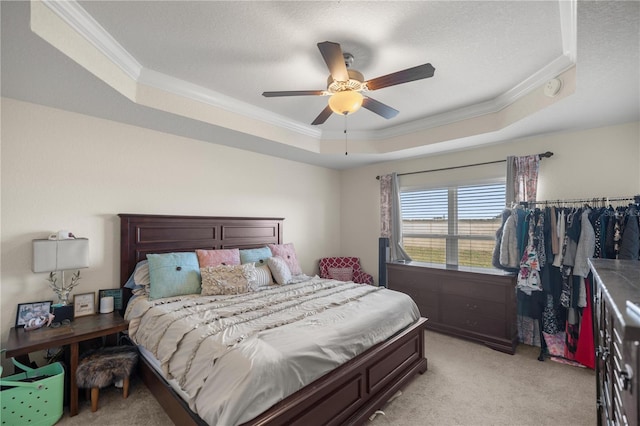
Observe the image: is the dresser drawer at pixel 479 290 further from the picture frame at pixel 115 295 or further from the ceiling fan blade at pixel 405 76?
the picture frame at pixel 115 295

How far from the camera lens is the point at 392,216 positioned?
4605 mm

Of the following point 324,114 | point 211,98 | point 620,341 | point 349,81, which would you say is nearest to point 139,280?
point 211,98

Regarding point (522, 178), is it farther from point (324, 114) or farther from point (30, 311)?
point (30, 311)

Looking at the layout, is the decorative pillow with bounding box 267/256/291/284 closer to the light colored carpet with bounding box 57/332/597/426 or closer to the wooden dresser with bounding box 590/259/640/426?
the light colored carpet with bounding box 57/332/597/426

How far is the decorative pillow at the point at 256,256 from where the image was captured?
349 cm

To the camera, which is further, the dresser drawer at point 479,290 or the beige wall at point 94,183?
the dresser drawer at point 479,290

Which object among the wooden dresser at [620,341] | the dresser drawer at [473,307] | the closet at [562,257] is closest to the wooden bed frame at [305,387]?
the dresser drawer at [473,307]

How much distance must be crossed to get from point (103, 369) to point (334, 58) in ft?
9.48

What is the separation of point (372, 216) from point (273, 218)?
5.76ft

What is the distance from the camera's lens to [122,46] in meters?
2.17

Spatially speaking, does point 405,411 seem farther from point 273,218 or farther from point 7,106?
point 7,106

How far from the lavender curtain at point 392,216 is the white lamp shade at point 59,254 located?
382 centimetres

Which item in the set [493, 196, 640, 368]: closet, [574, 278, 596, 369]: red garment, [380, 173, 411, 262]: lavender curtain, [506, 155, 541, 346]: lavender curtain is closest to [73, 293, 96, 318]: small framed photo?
[380, 173, 411, 262]: lavender curtain

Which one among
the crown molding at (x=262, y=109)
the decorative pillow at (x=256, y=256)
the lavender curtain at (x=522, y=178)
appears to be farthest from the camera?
the decorative pillow at (x=256, y=256)
